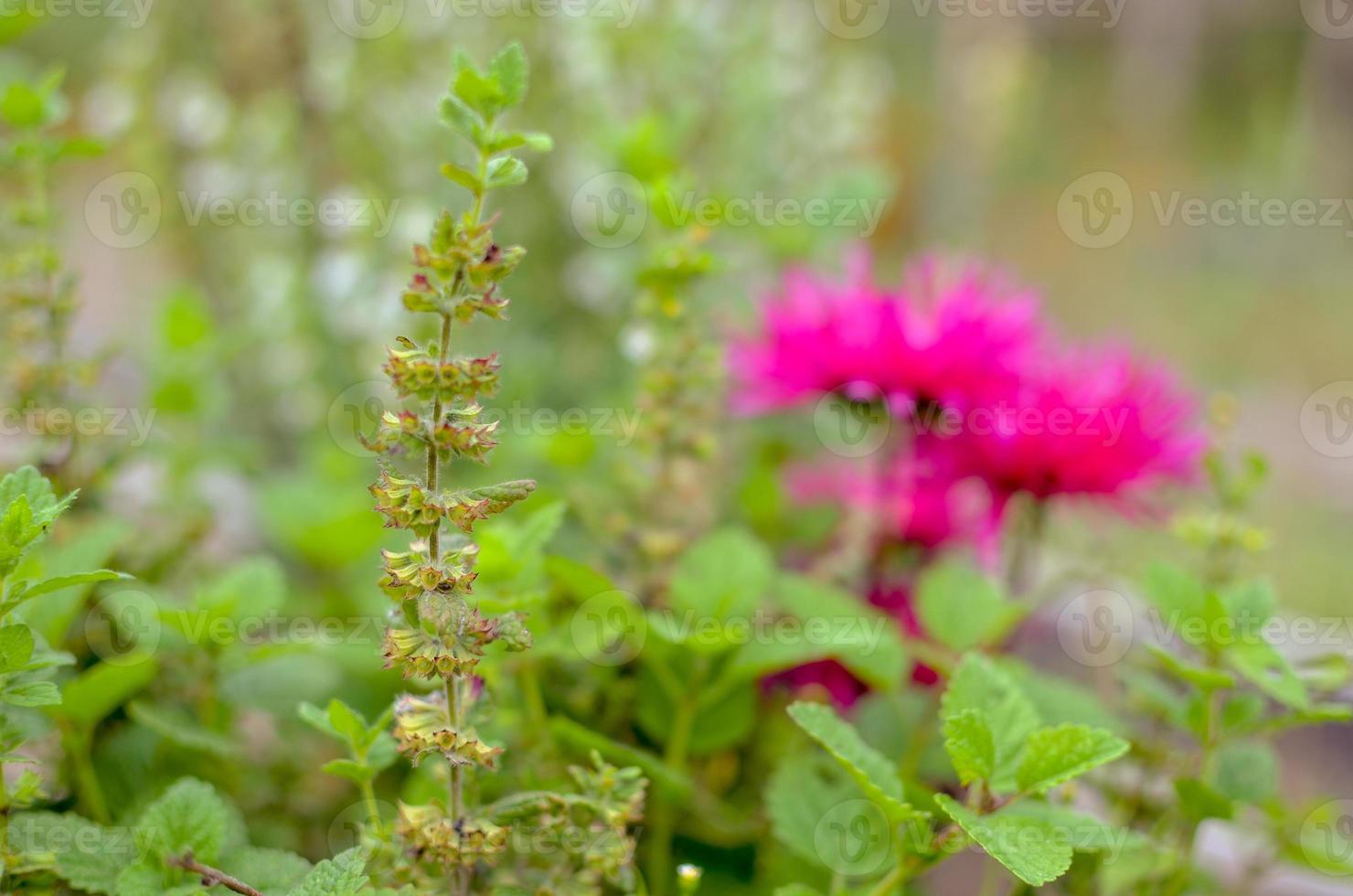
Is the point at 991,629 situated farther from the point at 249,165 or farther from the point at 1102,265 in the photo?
the point at 1102,265

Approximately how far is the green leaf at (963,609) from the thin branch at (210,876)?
0.37 m

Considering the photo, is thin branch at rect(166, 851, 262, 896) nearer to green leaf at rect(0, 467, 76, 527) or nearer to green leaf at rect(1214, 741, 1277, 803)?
green leaf at rect(0, 467, 76, 527)

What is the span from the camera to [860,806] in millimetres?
551

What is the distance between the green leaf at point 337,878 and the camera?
1.18ft

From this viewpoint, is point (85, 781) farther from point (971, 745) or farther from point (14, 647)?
point (971, 745)

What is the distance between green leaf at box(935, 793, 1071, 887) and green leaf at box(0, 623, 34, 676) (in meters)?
0.33

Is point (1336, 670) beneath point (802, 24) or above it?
beneath

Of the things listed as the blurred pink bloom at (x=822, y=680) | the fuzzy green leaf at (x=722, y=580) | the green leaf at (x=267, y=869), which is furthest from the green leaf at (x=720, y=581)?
the green leaf at (x=267, y=869)

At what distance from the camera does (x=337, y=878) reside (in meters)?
0.37

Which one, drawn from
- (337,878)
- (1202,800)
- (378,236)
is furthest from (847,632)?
(378,236)

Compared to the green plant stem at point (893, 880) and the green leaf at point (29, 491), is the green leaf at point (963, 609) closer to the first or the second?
the green plant stem at point (893, 880)

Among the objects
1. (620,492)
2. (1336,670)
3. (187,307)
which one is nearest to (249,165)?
(187,307)

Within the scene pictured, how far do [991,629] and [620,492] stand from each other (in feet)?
0.89

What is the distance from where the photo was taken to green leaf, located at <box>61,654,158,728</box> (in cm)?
51
